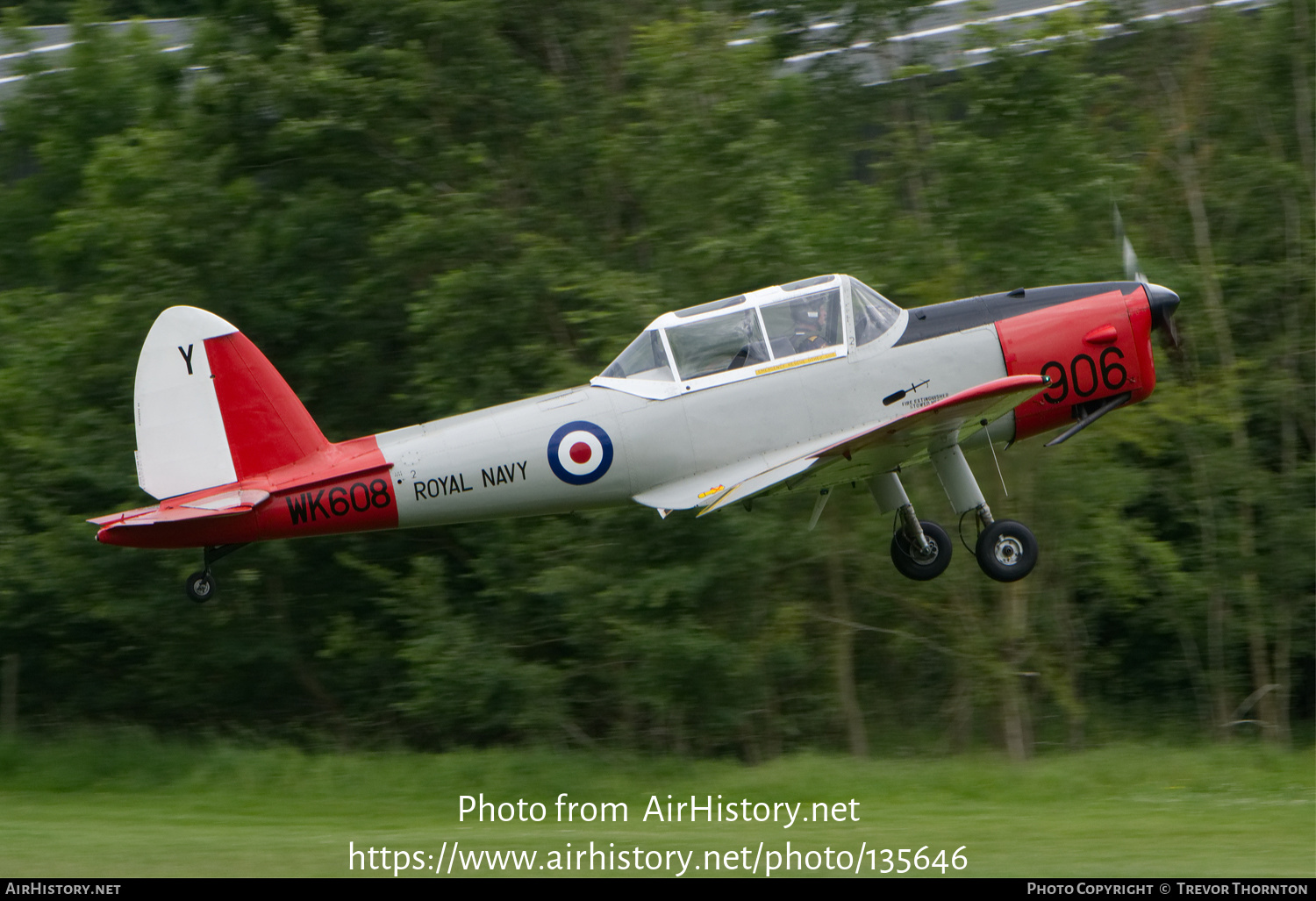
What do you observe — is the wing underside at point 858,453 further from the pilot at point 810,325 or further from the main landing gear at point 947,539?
the pilot at point 810,325

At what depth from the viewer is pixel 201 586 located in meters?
9.80

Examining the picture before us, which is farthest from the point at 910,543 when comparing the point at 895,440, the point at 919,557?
the point at 895,440

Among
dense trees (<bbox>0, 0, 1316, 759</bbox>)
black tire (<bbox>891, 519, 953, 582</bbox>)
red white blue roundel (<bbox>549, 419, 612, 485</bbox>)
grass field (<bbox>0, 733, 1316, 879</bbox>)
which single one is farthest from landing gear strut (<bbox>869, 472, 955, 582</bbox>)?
dense trees (<bbox>0, 0, 1316, 759</bbox>)

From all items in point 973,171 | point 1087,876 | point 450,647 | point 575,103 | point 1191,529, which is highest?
point 575,103

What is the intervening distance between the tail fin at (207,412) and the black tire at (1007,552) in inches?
196

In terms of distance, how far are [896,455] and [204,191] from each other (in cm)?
994

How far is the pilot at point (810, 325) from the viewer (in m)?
9.78

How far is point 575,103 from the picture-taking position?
16969 millimetres

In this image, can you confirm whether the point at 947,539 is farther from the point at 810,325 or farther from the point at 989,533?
the point at 810,325

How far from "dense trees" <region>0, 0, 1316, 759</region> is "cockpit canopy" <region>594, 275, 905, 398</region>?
4.27 metres

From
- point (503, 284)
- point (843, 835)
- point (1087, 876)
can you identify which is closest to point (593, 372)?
point (503, 284)

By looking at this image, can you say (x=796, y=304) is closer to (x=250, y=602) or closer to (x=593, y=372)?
(x=593, y=372)

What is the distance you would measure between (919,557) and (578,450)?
115 inches

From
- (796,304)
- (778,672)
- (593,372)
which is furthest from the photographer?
(778,672)
